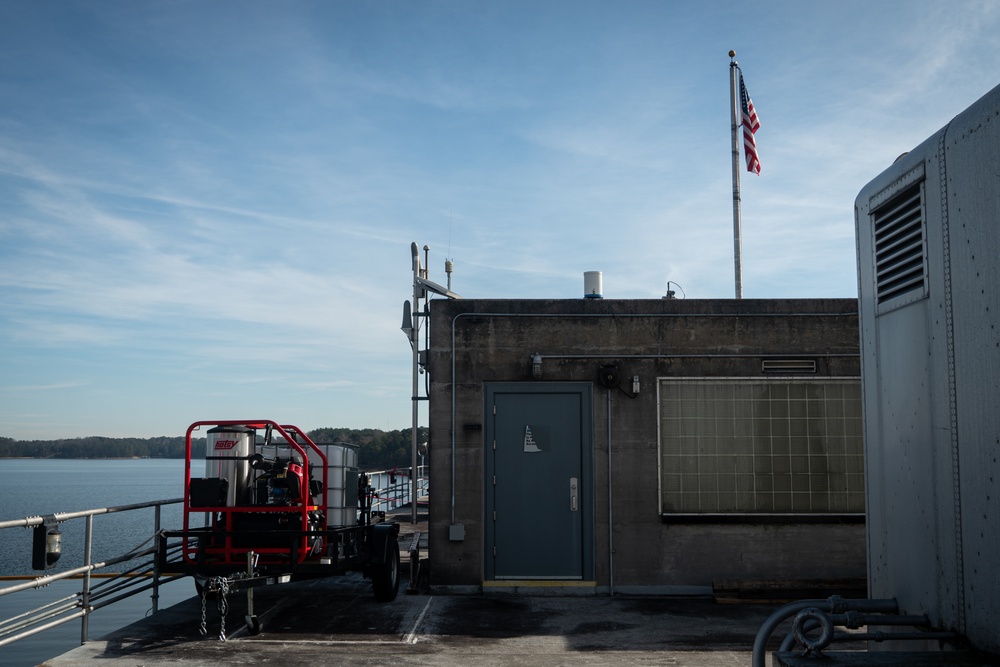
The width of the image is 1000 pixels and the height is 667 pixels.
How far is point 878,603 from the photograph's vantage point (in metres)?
4.63

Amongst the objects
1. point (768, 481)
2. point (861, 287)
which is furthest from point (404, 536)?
point (861, 287)

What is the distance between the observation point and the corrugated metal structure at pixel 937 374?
3859mm

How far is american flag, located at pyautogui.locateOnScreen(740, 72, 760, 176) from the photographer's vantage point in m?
16.8

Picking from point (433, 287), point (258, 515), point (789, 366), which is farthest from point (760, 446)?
point (258, 515)

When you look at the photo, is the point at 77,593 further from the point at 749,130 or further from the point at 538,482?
the point at 749,130

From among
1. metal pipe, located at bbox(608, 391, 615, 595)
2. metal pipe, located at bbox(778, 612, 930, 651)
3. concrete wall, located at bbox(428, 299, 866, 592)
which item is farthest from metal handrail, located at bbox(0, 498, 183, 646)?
metal pipe, located at bbox(778, 612, 930, 651)

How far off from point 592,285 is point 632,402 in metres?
1.80

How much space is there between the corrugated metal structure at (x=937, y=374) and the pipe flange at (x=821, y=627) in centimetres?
61

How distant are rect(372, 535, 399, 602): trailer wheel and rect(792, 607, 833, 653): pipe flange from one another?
696cm

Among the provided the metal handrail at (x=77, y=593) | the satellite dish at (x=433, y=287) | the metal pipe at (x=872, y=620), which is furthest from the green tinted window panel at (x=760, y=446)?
the metal pipe at (x=872, y=620)

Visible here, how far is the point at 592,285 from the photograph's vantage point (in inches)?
488

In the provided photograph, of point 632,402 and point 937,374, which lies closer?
point 937,374

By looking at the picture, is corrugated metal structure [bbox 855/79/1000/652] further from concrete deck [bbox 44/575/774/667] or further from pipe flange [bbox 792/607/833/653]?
concrete deck [bbox 44/575/774/667]

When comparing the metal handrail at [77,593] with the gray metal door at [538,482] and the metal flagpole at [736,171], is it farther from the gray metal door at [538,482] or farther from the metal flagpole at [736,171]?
the metal flagpole at [736,171]
